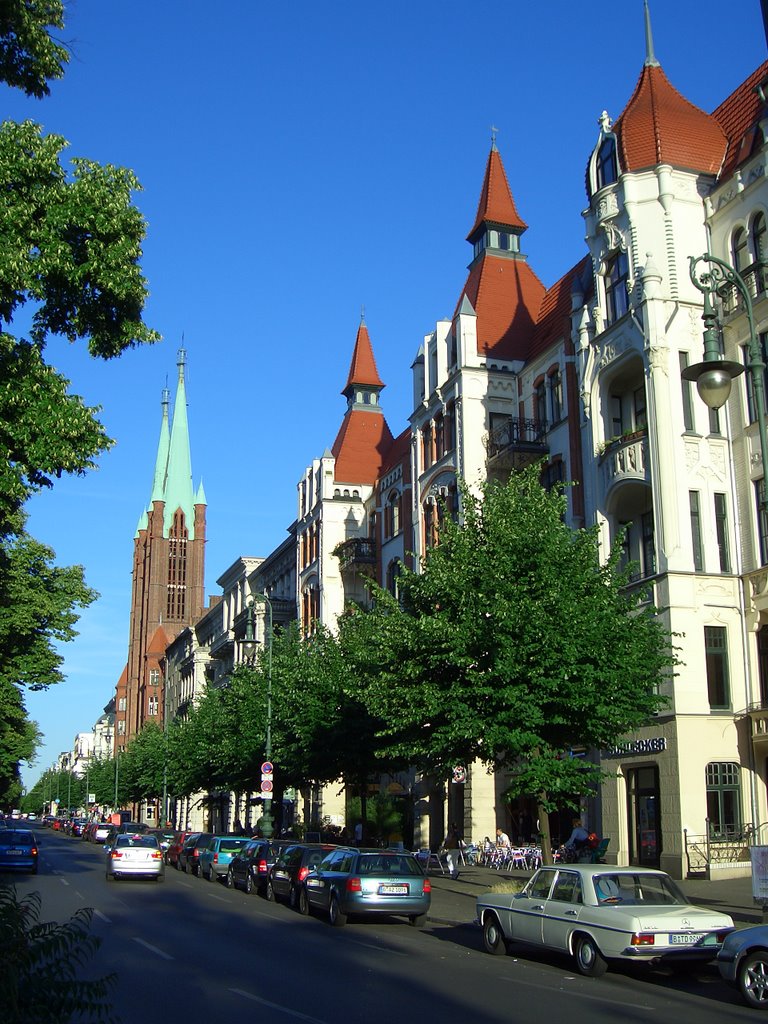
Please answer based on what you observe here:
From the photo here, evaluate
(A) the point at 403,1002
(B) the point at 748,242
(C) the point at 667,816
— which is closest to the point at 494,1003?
(A) the point at 403,1002

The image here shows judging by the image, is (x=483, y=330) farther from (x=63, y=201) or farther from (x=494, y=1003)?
(x=494, y=1003)

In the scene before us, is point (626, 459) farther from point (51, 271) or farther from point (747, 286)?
point (51, 271)

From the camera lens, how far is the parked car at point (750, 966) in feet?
37.0

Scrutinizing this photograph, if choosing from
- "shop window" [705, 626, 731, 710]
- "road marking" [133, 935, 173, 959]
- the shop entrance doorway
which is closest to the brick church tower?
the shop entrance doorway

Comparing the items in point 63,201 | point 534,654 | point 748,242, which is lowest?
point 534,654

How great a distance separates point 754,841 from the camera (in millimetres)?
26625

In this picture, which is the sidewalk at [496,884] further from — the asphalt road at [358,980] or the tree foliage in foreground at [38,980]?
the tree foliage in foreground at [38,980]

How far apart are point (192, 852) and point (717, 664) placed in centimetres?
2031

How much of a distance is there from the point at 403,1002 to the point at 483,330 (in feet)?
107

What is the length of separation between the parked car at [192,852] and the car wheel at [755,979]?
2850 centimetres

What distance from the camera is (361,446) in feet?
193

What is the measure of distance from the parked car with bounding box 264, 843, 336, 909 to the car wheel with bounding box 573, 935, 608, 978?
9942 mm

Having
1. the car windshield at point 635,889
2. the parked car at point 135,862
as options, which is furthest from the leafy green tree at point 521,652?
the parked car at point 135,862

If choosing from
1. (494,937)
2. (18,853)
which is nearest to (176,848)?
(18,853)
